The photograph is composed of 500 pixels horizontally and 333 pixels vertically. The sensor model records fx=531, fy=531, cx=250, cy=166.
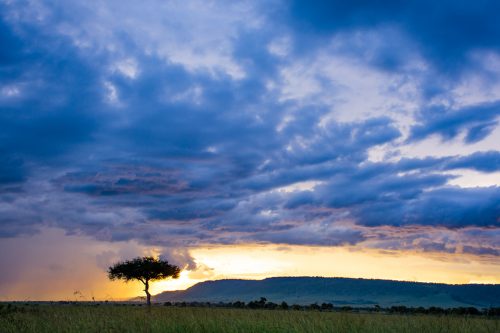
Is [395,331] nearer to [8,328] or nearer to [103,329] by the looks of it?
[103,329]

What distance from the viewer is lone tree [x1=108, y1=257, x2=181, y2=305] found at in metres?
67.1

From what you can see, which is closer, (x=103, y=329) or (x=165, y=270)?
(x=103, y=329)

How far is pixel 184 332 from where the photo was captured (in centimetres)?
1443

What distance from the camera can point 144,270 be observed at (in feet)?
220

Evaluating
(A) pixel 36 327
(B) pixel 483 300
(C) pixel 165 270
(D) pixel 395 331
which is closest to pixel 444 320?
(D) pixel 395 331

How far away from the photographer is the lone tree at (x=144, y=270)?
67.1 m

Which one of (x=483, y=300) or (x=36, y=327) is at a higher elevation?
(x=36, y=327)

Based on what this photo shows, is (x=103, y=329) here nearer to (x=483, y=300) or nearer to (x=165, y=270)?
(x=165, y=270)

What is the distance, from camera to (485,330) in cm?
1528

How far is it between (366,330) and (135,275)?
185 feet

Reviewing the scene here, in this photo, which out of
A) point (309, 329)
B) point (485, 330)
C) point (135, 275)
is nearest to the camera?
point (309, 329)

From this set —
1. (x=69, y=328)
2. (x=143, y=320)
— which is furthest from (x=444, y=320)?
(x=69, y=328)

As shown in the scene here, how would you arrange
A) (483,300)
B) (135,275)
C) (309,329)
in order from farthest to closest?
(483,300) < (135,275) < (309,329)

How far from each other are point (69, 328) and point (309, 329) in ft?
23.6
